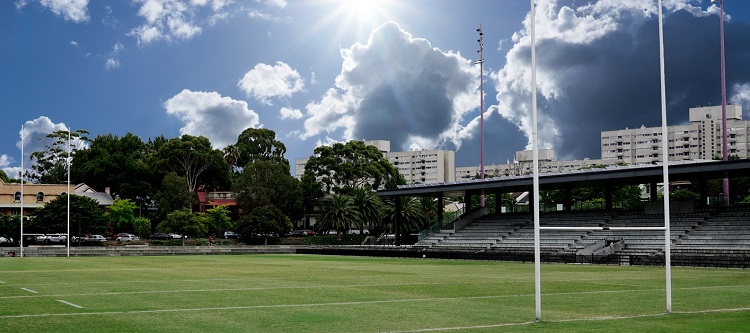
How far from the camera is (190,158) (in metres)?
111

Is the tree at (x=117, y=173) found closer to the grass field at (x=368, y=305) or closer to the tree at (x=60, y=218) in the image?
the tree at (x=60, y=218)

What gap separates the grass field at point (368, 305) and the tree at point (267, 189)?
68.4 m

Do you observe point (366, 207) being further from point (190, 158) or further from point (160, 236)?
point (190, 158)

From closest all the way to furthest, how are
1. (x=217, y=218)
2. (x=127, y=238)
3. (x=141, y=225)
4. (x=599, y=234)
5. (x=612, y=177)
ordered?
(x=612, y=177)
(x=599, y=234)
(x=127, y=238)
(x=141, y=225)
(x=217, y=218)

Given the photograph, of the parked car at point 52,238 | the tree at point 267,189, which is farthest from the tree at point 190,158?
the parked car at point 52,238

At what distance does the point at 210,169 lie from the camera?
116 meters

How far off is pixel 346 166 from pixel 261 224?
1923 cm

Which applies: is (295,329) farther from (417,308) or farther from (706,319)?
(706,319)

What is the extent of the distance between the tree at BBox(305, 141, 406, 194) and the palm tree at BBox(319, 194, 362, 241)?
1262cm

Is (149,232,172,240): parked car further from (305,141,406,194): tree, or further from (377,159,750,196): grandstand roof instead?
(377,159,750,196): grandstand roof

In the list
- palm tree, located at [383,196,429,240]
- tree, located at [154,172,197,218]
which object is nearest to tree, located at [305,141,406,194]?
palm tree, located at [383,196,429,240]

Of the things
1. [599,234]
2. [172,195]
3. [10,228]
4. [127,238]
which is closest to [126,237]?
[127,238]

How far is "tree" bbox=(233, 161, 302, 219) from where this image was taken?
97.9 meters

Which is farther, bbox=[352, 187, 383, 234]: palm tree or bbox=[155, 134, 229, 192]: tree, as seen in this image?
bbox=[155, 134, 229, 192]: tree
